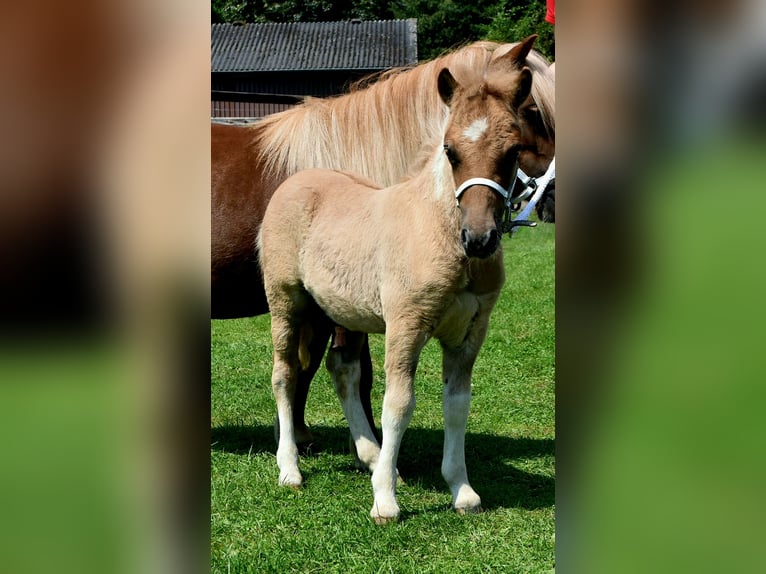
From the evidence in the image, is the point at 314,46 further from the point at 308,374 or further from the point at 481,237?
the point at 481,237

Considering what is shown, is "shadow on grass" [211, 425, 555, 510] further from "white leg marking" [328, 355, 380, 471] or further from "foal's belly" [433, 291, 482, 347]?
"foal's belly" [433, 291, 482, 347]

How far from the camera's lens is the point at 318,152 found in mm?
4555

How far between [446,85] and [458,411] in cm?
147

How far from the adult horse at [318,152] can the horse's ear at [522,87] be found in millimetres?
1223

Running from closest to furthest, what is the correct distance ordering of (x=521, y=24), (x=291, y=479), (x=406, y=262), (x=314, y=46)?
(x=406, y=262) < (x=291, y=479) < (x=521, y=24) < (x=314, y=46)

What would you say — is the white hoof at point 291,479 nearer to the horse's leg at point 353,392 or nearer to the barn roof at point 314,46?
the horse's leg at point 353,392

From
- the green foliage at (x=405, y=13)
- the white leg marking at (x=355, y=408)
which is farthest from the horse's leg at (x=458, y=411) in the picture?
the green foliage at (x=405, y=13)

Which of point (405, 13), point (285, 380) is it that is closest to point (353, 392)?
point (285, 380)

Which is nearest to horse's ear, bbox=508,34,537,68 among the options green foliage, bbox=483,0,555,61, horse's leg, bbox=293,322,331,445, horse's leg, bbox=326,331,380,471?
horse's leg, bbox=326,331,380,471

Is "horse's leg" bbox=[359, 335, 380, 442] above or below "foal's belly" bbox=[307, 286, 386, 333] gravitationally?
below

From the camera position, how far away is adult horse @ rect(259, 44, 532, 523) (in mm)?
2918

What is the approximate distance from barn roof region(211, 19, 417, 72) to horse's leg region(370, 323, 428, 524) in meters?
24.6

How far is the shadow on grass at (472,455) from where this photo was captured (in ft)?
12.8
